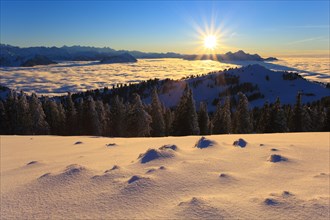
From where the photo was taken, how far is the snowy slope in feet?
13.2

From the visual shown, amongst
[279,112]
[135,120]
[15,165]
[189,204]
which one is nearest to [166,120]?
[135,120]

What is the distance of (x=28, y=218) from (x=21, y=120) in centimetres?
4703

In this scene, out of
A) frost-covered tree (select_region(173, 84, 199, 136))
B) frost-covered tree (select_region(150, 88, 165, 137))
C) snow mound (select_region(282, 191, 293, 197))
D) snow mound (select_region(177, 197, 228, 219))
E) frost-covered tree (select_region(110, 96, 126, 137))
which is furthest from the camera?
frost-covered tree (select_region(110, 96, 126, 137))

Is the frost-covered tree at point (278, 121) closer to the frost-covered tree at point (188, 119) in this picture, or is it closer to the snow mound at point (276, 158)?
the frost-covered tree at point (188, 119)

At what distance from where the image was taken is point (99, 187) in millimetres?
5102

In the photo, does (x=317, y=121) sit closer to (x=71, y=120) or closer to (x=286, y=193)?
(x=71, y=120)

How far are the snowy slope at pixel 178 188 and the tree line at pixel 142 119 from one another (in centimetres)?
3044

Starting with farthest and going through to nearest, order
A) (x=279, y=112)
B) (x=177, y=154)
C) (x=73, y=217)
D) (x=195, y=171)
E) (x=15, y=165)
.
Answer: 1. (x=279, y=112)
2. (x=15, y=165)
3. (x=177, y=154)
4. (x=195, y=171)
5. (x=73, y=217)

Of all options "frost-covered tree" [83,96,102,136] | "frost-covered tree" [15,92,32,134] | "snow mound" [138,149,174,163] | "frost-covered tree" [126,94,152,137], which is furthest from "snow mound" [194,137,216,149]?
"frost-covered tree" [15,92,32,134]

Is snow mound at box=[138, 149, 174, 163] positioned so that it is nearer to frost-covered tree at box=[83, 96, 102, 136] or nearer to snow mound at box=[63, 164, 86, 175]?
snow mound at box=[63, 164, 86, 175]

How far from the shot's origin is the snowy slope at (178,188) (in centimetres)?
403

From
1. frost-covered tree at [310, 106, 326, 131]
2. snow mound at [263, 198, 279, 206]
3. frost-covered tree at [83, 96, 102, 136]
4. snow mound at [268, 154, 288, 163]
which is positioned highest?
snow mound at [263, 198, 279, 206]

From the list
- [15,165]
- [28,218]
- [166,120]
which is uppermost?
[28,218]

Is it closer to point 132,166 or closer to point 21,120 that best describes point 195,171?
point 132,166
